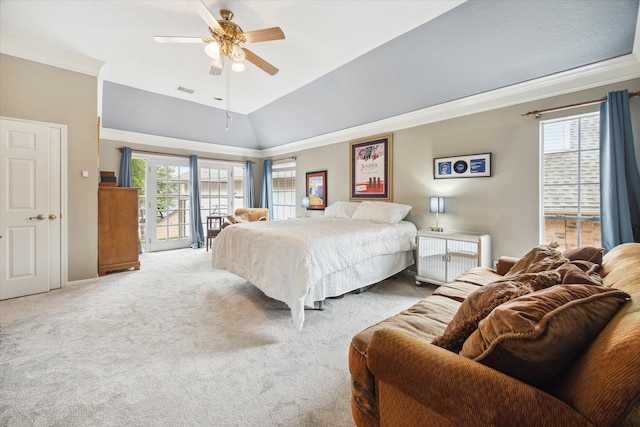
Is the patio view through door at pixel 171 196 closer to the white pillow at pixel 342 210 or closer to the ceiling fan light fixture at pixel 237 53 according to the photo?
the white pillow at pixel 342 210

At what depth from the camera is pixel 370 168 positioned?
4.77 meters

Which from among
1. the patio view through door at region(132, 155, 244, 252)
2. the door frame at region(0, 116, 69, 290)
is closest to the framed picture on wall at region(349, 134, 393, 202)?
the patio view through door at region(132, 155, 244, 252)

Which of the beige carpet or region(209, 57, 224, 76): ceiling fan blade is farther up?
region(209, 57, 224, 76): ceiling fan blade

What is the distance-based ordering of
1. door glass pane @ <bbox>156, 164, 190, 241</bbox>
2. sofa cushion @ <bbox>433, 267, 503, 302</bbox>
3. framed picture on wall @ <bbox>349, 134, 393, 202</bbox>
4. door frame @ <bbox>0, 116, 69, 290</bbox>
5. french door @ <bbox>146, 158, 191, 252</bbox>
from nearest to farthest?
sofa cushion @ <bbox>433, 267, 503, 302</bbox>
door frame @ <bbox>0, 116, 69, 290</bbox>
framed picture on wall @ <bbox>349, 134, 393, 202</bbox>
french door @ <bbox>146, 158, 191, 252</bbox>
door glass pane @ <bbox>156, 164, 190, 241</bbox>

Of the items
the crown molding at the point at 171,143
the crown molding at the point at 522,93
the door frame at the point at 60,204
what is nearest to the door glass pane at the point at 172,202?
the crown molding at the point at 171,143

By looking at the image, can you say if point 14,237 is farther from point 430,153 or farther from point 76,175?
point 430,153

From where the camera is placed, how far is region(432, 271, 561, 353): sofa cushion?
1030mm

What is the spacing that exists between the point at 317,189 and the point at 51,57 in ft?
14.4

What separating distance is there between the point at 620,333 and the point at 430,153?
361 cm

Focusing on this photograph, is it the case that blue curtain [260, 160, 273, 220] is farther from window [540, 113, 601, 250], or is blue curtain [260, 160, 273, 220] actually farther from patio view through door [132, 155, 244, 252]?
window [540, 113, 601, 250]

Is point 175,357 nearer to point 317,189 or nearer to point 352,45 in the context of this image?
point 352,45

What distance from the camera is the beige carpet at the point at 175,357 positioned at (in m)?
1.47

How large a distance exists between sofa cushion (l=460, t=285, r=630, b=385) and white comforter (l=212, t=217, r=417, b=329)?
168 cm

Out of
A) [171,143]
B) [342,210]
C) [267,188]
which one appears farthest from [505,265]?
[171,143]
